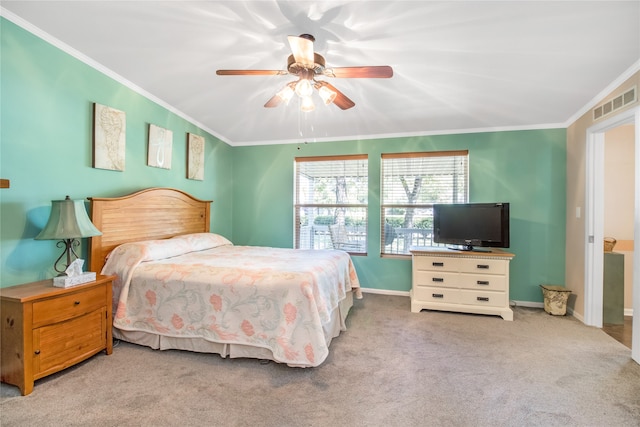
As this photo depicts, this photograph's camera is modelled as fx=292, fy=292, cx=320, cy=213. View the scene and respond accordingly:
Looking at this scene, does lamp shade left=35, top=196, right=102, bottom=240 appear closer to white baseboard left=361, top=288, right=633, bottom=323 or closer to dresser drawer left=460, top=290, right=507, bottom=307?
white baseboard left=361, top=288, right=633, bottom=323

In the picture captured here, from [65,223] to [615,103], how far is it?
482 cm

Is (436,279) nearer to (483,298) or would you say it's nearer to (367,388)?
(483,298)

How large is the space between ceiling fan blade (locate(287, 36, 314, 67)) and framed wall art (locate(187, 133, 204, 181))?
258 centimetres

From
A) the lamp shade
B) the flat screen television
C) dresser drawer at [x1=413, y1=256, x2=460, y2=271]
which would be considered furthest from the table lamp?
the flat screen television

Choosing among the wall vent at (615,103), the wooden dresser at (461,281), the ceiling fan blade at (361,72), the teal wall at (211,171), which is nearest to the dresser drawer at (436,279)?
the wooden dresser at (461,281)

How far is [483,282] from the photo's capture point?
3.45 metres

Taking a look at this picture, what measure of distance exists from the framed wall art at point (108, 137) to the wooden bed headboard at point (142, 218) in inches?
13.8

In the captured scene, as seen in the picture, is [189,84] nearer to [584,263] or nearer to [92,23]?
[92,23]

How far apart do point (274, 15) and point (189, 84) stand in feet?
4.94

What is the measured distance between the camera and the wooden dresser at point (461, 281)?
11.2 feet

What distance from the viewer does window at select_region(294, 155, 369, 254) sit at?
4551 millimetres

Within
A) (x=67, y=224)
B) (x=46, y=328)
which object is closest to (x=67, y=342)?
(x=46, y=328)

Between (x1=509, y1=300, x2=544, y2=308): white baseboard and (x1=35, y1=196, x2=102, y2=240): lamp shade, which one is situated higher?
(x1=35, y1=196, x2=102, y2=240): lamp shade

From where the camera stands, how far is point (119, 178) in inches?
118
